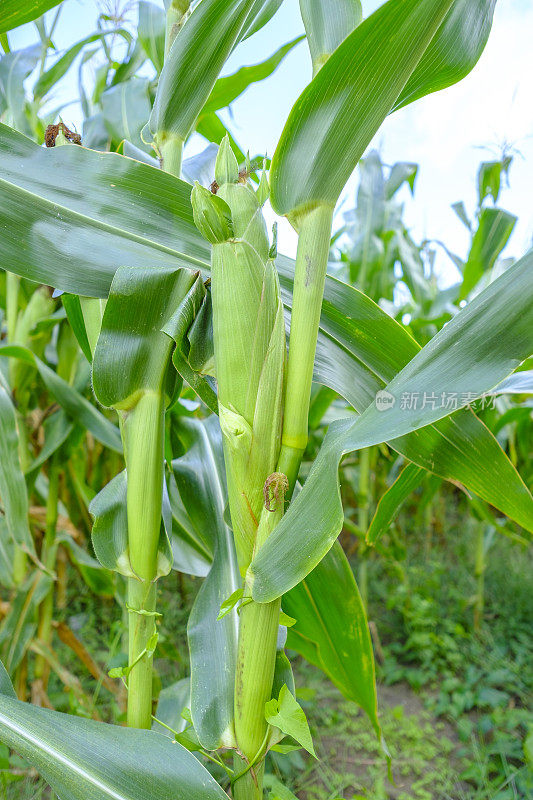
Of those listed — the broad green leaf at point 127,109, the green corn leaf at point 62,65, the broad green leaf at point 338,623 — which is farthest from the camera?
the green corn leaf at point 62,65

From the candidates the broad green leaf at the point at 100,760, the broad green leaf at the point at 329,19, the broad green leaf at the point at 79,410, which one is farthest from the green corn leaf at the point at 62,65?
the broad green leaf at the point at 100,760

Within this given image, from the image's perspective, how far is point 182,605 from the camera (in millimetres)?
1745

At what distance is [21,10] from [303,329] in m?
0.56

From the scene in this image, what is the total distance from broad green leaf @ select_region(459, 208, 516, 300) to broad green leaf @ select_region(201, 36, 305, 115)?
701mm

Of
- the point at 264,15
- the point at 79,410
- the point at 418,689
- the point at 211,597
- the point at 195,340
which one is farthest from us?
the point at 418,689

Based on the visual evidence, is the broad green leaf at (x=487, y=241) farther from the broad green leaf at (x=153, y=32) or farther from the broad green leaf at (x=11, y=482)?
the broad green leaf at (x=11, y=482)

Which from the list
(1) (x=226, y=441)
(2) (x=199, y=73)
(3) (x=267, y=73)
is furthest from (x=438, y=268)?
→ (1) (x=226, y=441)

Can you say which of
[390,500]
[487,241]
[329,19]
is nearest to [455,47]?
[329,19]

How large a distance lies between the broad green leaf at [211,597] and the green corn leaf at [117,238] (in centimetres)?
22

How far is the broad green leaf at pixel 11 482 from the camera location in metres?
0.77

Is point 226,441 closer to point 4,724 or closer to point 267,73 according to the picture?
point 4,724

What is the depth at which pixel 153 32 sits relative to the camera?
0.78 meters

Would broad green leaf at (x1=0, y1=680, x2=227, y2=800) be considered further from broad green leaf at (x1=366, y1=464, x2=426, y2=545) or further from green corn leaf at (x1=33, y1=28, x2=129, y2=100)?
green corn leaf at (x1=33, y1=28, x2=129, y2=100)

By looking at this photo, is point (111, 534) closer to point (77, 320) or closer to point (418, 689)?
point (77, 320)
